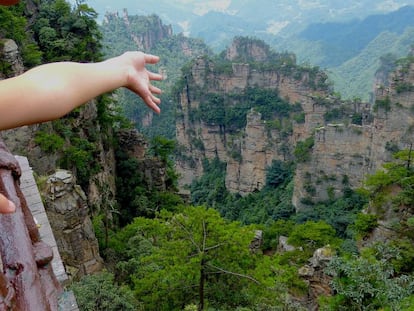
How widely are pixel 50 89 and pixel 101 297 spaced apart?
657 centimetres

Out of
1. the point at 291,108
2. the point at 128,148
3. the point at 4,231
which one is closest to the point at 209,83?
the point at 291,108

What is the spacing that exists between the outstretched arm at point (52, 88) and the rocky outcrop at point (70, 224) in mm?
8871

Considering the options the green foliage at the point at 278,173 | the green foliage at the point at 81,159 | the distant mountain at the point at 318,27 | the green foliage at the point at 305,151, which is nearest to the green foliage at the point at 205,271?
the green foliage at the point at 81,159

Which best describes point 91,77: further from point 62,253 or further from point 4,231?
point 62,253

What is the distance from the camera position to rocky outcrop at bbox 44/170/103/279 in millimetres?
10422

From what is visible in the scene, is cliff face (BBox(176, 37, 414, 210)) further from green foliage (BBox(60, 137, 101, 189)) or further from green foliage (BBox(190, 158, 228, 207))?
green foliage (BBox(60, 137, 101, 189))

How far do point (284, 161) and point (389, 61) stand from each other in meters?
33.2

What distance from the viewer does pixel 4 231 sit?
1.98 m

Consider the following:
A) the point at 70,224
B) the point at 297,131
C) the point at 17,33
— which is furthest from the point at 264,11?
the point at 70,224

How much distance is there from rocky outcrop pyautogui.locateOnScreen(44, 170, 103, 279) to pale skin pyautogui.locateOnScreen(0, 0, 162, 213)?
888 cm

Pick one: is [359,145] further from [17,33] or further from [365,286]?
[365,286]

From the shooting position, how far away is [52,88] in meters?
1.53

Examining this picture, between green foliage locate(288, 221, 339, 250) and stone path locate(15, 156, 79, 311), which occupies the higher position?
stone path locate(15, 156, 79, 311)

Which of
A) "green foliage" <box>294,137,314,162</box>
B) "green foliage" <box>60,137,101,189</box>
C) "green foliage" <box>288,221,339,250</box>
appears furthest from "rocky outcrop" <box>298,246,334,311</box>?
"green foliage" <box>294,137,314,162</box>
